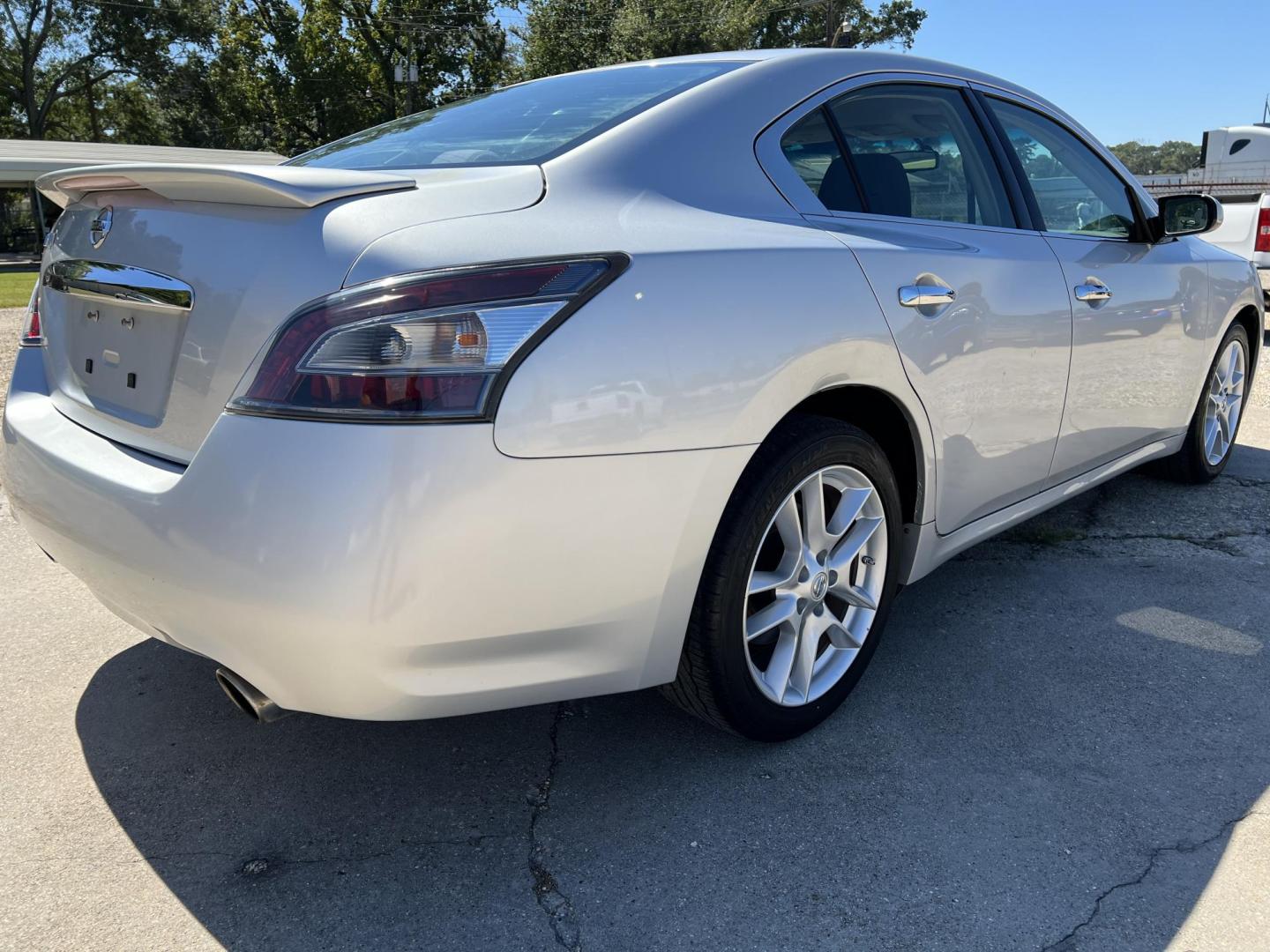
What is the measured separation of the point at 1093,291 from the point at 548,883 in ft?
7.77

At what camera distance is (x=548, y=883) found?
1948 millimetres

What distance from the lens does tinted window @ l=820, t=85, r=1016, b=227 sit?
2580 mm

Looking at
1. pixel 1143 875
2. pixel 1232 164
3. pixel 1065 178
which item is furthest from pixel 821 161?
pixel 1232 164

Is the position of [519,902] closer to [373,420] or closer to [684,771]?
[684,771]

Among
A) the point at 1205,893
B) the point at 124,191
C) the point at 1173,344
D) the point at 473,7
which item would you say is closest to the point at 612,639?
the point at 1205,893

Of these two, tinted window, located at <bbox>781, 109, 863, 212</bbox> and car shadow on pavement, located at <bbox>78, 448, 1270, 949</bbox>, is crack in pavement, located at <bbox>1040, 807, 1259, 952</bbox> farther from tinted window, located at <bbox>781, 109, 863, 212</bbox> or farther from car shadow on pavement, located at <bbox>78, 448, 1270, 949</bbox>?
tinted window, located at <bbox>781, 109, 863, 212</bbox>

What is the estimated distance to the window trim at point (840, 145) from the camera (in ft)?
7.59

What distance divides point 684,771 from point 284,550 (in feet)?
3.70

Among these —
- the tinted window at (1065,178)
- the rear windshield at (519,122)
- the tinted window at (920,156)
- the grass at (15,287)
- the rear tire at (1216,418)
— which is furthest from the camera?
the grass at (15,287)

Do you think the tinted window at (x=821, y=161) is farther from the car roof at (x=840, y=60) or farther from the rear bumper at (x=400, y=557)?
the rear bumper at (x=400, y=557)

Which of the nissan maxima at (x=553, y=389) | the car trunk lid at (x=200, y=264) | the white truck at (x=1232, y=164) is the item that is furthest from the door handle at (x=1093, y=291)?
the white truck at (x=1232, y=164)

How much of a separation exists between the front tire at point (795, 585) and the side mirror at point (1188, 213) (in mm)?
2044

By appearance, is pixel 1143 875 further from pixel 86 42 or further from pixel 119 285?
pixel 86 42

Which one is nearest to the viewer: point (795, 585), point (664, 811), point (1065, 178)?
point (664, 811)
